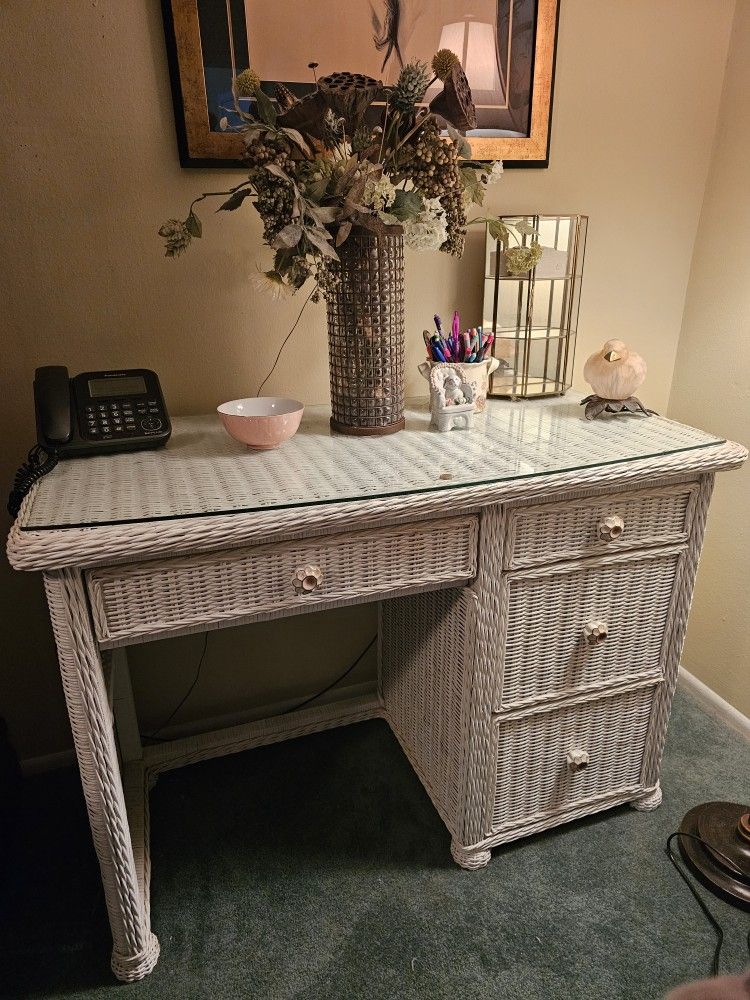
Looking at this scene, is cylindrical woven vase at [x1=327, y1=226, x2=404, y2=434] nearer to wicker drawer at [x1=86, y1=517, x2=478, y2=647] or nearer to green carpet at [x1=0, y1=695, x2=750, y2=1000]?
wicker drawer at [x1=86, y1=517, x2=478, y2=647]

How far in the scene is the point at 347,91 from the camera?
958mm

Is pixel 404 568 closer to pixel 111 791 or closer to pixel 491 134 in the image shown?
pixel 111 791

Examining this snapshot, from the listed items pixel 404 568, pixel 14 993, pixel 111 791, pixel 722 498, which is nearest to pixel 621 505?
pixel 404 568

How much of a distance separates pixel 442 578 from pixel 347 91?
75 centimetres

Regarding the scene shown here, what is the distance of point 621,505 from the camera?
1109 mm

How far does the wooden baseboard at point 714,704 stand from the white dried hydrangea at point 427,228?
137cm

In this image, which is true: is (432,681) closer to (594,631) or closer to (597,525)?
(594,631)

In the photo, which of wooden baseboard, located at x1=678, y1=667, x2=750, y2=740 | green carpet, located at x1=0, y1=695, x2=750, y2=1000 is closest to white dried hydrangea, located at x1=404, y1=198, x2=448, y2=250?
green carpet, located at x1=0, y1=695, x2=750, y2=1000

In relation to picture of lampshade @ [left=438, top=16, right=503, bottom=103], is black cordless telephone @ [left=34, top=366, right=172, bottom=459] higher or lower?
Result: lower

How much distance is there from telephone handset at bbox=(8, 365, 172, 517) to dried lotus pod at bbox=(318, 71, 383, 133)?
1.79ft

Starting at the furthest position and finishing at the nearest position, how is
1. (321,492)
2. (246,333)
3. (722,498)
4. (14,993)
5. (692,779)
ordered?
(722,498) < (692,779) < (246,333) < (14,993) < (321,492)

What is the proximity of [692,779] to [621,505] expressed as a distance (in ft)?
2.56

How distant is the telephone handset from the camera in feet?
3.45

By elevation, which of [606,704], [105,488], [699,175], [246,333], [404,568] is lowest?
[606,704]
